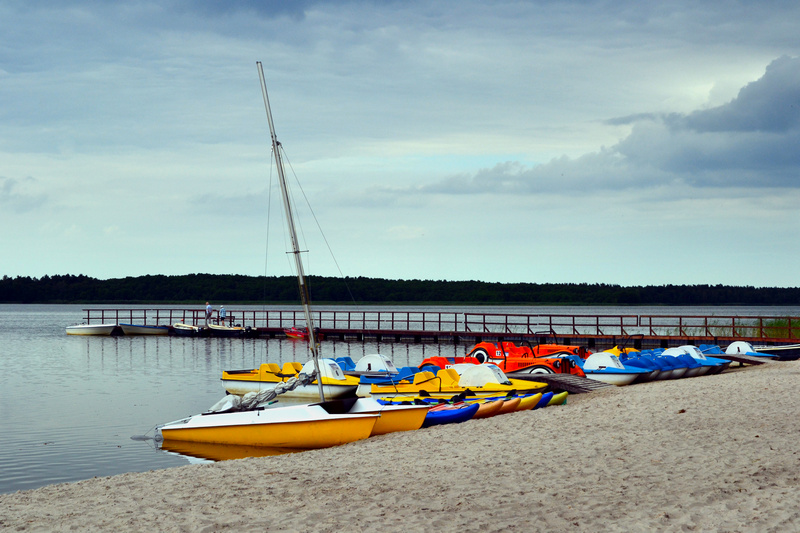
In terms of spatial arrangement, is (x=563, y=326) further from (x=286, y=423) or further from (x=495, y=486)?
(x=495, y=486)

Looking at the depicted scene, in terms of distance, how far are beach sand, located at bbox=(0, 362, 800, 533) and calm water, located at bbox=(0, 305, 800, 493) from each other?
4.20 m

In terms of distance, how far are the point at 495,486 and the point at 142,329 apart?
204 feet

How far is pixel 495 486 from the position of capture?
994cm

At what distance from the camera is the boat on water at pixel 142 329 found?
2648 inches

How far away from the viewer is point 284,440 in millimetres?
16234

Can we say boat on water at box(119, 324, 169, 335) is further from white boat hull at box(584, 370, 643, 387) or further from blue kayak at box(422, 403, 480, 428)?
Result: blue kayak at box(422, 403, 480, 428)

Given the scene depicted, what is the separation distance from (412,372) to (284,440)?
30.2 feet

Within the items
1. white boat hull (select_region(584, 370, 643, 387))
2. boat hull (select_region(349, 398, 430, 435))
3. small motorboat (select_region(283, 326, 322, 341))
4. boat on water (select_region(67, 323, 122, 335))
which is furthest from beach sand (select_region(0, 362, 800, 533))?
boat on water (select_region(67, 323, 122, 335))

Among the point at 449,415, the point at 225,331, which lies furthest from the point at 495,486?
the point at 225,331

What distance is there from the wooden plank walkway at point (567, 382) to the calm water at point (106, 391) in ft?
33.6

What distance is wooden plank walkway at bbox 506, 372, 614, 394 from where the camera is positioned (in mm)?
22812

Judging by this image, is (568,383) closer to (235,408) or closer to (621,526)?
(235,408)

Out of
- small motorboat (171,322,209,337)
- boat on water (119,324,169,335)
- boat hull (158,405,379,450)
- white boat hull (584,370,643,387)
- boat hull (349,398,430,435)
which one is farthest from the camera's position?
boat on water (119,324,169,335)

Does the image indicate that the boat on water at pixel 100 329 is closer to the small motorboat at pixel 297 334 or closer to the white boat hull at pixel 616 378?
the small motorboat at pixel 297 334
